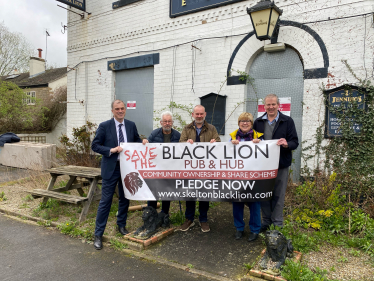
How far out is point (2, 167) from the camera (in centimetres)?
998

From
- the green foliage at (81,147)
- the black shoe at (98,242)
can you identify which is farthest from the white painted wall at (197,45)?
the black shoe at (98,242)

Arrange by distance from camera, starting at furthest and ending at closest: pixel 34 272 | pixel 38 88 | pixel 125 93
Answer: pixel 38 88
pixel 125 93
pixel 34 272

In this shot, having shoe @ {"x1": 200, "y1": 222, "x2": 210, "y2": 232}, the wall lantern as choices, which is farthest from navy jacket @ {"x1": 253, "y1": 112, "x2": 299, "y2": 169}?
the wall lantern

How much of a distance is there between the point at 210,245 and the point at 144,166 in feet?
4.96

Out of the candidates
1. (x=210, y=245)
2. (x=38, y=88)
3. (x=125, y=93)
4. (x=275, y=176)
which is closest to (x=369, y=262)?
(x=275, y=176)

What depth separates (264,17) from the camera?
5.41 m

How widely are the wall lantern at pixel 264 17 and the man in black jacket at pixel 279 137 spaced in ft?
7.76

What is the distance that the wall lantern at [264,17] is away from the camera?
5.29 m

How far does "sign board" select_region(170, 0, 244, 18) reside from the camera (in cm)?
684

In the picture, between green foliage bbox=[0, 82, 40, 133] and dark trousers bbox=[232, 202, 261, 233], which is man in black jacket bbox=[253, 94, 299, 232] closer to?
dark trousers bbox=[232, 202, 261, 233]

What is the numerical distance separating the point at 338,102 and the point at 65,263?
5471mm

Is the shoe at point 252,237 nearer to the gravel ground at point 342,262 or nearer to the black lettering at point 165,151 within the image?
the gravel ground at point 342,262

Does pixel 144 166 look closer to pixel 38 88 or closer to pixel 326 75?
pixel 326 75

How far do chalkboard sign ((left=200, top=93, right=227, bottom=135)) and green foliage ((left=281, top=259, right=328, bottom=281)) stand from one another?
4174mm
